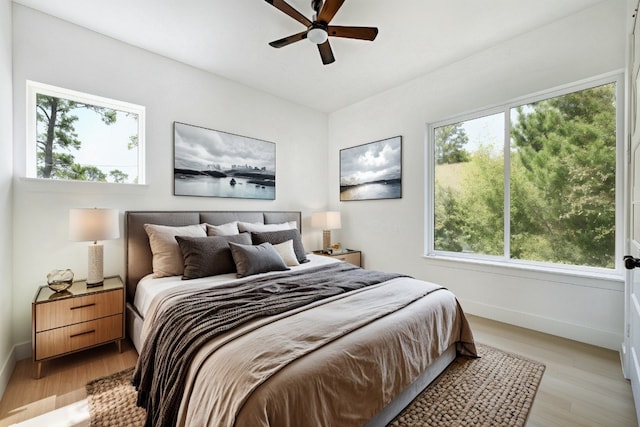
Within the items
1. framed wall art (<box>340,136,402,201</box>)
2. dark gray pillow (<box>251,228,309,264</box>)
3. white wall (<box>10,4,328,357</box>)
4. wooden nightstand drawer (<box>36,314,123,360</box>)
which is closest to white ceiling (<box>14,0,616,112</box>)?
white wall (<box>10,4,328,357</box>)

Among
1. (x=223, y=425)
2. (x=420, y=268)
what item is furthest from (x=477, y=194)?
(x=223, y=425)

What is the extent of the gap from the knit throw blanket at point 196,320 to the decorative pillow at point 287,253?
70 cm

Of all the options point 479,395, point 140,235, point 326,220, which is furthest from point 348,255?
point 140,235

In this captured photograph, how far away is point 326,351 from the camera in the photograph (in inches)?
48.2

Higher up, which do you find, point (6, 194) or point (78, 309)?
point (6, 194)

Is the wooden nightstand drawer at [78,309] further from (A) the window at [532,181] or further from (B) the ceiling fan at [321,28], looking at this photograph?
(A) the window at [532,181]

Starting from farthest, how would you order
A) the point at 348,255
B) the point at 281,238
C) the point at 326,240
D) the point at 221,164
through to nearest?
the point at 326,240, the point at 348,255, the point at 221,164, the point at 281,238

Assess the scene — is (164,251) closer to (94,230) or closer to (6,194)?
(94,230)

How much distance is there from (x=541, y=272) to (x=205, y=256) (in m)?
3.12

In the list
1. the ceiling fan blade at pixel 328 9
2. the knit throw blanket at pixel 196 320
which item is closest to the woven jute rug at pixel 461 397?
the knit throw blanket at pixel 196 320

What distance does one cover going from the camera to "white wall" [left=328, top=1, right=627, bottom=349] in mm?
2350

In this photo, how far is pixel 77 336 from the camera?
2.10 meters

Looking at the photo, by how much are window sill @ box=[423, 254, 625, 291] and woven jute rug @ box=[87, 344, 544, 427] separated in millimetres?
882

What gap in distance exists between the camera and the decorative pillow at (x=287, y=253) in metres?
2.88
